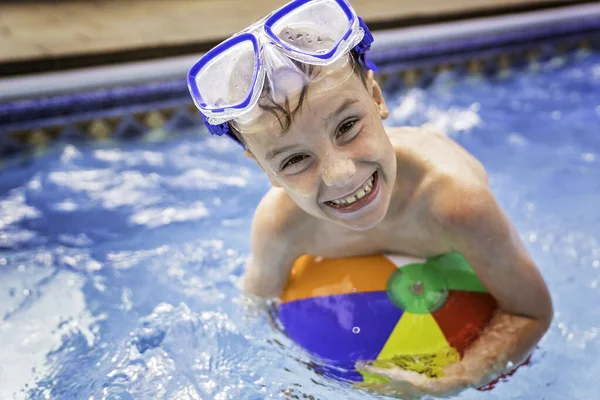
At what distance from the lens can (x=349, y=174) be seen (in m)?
1.99

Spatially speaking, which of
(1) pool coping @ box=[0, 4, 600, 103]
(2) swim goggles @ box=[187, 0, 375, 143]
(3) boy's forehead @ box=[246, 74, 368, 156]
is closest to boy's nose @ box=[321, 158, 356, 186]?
(3) boy's forehead @ box=[246, 74, 368, 156]

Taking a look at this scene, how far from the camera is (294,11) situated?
2033 mm

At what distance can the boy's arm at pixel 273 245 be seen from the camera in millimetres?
2586

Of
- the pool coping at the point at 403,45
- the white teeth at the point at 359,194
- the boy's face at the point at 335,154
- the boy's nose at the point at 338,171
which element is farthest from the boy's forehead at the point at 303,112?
the pool coping at the point at 403,45

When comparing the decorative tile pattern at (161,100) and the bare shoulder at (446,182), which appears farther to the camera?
the decorative tile pattern at (161,100)

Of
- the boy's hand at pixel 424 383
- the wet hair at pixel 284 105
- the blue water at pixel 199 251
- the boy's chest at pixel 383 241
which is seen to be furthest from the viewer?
the blue water at pixel 199 251

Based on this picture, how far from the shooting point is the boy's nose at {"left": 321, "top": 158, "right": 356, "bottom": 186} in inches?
78.1

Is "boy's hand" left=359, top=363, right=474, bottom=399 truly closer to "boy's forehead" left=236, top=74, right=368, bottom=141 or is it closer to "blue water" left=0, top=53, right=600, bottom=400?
"blue water" left=0, top=53, right=600, bottom=400

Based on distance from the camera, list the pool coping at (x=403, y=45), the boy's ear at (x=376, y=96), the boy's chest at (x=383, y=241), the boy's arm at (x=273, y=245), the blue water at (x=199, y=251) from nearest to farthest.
Answer: the boy's ear at (x=376, y=96) → the boy's chest at (x=383, y=241) → the boy's arm at (x=273, y=245) → the blue water at (x=199, y=251) → the pool coping at (x=403, y=45)

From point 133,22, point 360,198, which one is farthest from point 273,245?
point 133,22

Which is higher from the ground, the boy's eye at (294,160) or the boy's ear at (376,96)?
the boy's ear at (376,96)

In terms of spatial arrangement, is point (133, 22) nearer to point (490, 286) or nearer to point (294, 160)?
point (294, 160)

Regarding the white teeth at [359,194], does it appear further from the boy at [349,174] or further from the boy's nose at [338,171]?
the boy's nose at [338,171]

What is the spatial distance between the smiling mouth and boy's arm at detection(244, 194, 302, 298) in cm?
45
